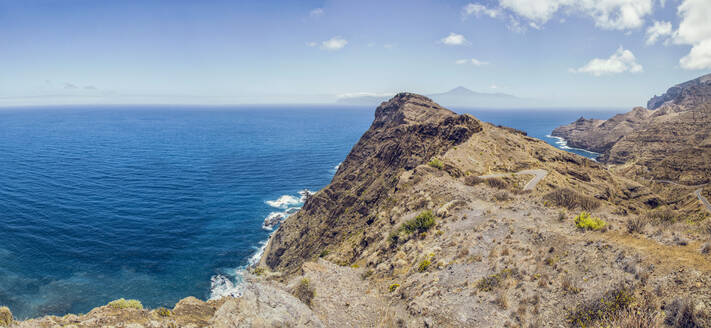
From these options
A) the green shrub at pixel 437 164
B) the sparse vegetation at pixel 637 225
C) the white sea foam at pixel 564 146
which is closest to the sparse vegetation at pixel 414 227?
the green shrub at pixel 437 164

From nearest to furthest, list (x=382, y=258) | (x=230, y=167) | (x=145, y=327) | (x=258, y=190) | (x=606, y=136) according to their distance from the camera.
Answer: (x=145, y=327)
(x=382, y=258)
(x=258, y=190)
(x=230, y=167)
(x=606, y=136)

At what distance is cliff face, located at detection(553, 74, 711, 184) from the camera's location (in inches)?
2835

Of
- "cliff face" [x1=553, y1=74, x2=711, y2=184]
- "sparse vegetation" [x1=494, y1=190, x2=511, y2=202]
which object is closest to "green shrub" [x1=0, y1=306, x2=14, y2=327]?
"sparse vegetation" [x1=494, y1=190, x2=511, y2=202]

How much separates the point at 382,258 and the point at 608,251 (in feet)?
49.9

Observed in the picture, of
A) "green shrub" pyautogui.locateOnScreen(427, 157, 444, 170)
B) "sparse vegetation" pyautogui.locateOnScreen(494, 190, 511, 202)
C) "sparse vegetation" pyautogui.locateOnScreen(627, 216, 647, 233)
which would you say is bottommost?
"sparse vegetation" pyautogui.locateOnScreen(494, 190, 511, 202)

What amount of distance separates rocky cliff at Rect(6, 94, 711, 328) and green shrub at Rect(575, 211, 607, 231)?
0.28 feet

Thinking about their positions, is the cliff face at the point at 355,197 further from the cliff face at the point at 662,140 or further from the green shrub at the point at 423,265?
the cliff face at the point at 662,140

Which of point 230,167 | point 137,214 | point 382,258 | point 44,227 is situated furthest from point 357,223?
point 230,167

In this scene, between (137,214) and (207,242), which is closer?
(207,242)

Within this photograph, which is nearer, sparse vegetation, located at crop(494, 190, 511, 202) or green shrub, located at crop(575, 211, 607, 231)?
green shrub, located at crop(575, 211, 607, 231)

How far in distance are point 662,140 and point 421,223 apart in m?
121

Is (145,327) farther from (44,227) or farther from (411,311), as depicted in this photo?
(44,227)

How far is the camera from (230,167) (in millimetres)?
105938

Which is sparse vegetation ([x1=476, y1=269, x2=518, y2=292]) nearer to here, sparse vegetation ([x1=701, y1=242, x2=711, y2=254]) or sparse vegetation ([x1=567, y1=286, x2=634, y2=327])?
sparse vegetation ([x1=567, y1=286, x2=634, y2=327])
